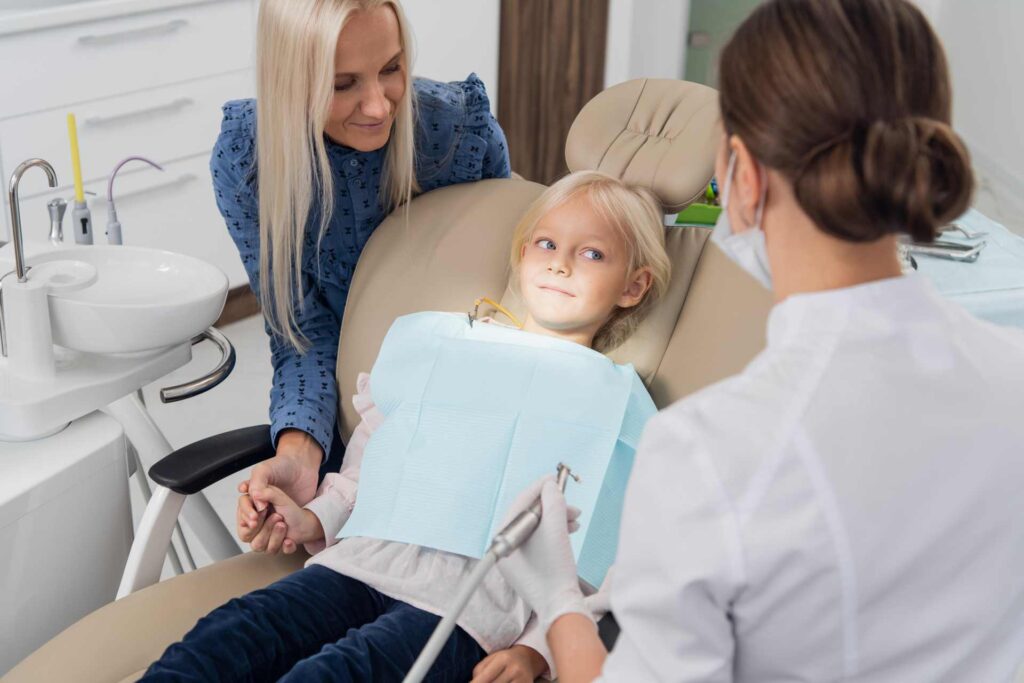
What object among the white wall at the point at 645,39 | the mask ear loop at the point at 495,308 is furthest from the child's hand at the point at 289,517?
the white wall at the point at 645,39

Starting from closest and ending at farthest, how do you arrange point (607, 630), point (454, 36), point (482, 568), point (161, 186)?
point (482, 568) → point (607, 630) → point (161, 186) → point (454, 36)

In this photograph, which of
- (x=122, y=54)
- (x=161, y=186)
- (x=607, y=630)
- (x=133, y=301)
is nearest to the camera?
(x=607, y=630)

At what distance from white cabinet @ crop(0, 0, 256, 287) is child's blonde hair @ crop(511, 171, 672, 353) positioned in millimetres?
1320

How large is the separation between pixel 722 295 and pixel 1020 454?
0.66m

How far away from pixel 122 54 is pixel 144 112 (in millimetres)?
142

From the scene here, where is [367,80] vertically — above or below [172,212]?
above

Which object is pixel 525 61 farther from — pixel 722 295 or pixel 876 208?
pixel 876 208


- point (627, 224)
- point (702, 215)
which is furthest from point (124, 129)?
point (627, 224)

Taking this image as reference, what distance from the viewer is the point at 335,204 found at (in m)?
1.59

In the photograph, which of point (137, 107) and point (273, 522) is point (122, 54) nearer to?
point (137, 107)

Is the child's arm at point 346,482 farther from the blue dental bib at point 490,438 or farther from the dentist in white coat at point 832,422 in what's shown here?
the dentist in white coat at point 832,422

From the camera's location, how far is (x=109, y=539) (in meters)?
1.44

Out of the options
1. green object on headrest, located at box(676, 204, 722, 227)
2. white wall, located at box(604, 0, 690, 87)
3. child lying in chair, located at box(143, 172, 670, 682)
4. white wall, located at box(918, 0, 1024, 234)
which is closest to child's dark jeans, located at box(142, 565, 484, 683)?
child lying in chair, located at box(143, 172, 670, 682)

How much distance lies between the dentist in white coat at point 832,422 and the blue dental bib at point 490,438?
1.76 feet
